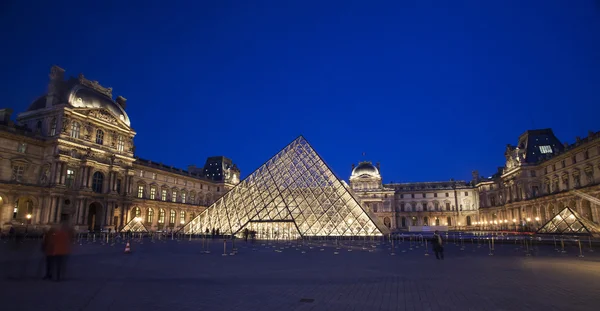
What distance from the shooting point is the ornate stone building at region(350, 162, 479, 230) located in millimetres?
64812

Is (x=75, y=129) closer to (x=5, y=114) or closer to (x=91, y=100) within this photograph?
(x=91, y=100)

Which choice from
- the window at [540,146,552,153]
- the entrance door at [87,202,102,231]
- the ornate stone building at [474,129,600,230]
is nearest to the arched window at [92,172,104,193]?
the entrance door at [87,202,102,231]

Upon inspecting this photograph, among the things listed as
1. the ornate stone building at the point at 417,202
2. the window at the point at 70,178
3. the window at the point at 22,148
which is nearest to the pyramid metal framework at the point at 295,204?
the window at the point at 70,178

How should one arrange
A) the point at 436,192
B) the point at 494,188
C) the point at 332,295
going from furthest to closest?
the point at 436,192 < the point at 494,188 < the point at 332,295

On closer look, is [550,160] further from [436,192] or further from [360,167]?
[360,167]

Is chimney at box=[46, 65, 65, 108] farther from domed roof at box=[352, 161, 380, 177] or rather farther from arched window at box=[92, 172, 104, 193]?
domed roof at box=[352, 161, 380, 177]

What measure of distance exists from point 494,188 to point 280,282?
5792 cm

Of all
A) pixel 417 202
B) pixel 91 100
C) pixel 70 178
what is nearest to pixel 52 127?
pixel 91 100

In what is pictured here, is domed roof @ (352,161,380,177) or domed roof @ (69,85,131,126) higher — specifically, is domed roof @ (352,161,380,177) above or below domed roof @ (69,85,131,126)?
below

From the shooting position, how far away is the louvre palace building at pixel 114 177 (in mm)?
28547

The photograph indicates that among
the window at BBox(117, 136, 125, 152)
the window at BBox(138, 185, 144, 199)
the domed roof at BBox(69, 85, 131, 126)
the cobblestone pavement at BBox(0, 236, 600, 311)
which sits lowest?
the cobblestone pavement at BBox(0, 236, 600, 311)

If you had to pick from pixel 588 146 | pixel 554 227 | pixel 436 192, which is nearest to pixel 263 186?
pixel 554 227

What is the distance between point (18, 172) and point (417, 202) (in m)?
61.4

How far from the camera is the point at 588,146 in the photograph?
1262 inches
